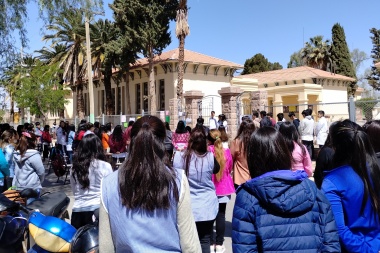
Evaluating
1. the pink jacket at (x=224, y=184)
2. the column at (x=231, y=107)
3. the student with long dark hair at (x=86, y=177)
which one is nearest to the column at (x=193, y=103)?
the column at (x=231, y=107)

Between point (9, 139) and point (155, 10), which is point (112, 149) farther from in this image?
point (155, 10)

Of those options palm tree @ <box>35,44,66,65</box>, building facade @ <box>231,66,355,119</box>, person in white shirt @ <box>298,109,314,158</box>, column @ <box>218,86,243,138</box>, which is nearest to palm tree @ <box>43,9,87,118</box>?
palm tree @ <box>35,44,66,65</box>

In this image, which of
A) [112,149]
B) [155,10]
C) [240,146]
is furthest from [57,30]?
[240,146]

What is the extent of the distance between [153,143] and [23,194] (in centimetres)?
300

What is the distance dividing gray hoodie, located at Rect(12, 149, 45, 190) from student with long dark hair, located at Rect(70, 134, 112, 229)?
4.59 ft

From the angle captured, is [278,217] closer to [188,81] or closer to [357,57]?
[188,81]

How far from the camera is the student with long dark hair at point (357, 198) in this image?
2.41 m

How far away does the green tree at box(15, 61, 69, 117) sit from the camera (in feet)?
116

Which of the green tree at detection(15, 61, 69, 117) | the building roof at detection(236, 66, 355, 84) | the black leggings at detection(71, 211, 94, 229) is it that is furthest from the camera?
the building roof at detection(236, 66, 355, 84)

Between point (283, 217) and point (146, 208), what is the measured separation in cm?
80

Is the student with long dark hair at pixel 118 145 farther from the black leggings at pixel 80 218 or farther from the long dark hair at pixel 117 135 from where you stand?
the black leggings at pixel 80 218

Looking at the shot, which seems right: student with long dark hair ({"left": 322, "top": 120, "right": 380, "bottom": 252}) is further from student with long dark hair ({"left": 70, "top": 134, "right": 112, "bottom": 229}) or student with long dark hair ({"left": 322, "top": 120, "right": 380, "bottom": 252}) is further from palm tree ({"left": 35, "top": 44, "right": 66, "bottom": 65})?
palm tree ({"left": 35, "top": 44, "right": 66, "bottom": 65})

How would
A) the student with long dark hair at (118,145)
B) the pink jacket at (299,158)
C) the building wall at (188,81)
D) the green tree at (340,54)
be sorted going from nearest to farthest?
the pink jacket at (299,158)
the student with long dark hair at (118,145)
the building wall at (188,81)
the green tree at (340,54)

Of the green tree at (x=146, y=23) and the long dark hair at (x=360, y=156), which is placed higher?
the green tree at (x=146, y=23)
